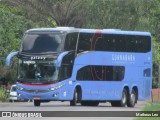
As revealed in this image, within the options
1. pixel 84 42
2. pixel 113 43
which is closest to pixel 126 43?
pixel 113 43

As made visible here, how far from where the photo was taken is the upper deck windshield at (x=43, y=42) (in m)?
37.3

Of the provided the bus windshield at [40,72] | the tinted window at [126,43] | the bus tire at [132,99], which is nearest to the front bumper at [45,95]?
the bus windshield at [40,72]

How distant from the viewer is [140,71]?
138 feet

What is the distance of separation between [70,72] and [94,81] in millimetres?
2063

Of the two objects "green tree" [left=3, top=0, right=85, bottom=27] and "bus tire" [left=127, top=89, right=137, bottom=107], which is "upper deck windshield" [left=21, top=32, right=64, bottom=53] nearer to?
"bus tire" [left=127, top=89, right=137, bottom=107]

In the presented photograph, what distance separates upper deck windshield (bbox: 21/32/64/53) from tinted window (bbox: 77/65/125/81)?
219 centimetres

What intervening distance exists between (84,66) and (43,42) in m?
2.82

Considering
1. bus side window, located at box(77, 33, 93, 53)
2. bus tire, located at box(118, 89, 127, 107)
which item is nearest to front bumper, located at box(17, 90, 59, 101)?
bus side window, located at box(77, 33, 93, 53)

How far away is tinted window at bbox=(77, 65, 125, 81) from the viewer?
39.1m

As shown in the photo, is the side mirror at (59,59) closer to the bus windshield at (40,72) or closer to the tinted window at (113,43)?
the bus windshield at (40,72)

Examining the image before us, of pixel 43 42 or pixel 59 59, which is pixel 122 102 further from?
pixel 43 42

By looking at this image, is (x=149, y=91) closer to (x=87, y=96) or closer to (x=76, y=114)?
(x=87, y=96)

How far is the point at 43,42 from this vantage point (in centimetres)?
3750

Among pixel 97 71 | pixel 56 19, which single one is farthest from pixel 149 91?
pixel 56 19
